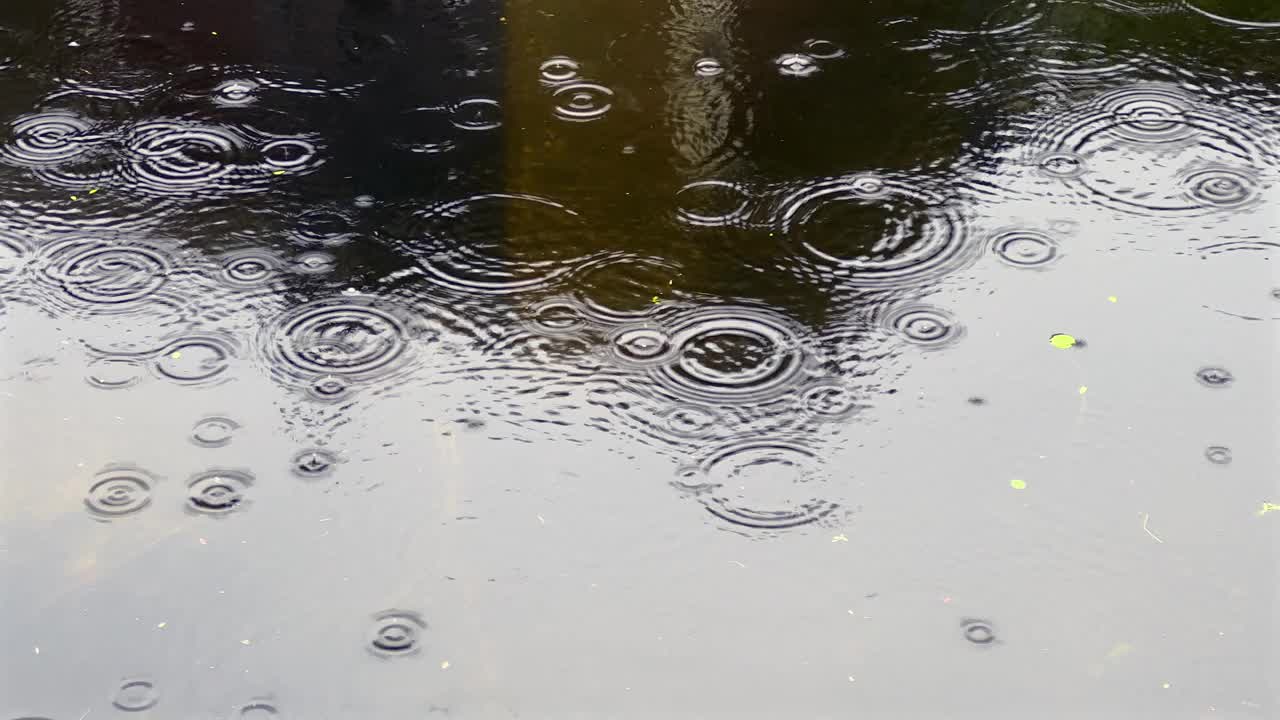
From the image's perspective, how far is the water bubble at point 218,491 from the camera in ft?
10.0

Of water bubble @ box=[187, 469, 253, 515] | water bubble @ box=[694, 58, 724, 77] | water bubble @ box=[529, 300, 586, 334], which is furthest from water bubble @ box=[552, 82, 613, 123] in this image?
water bubble @ box=[187, 469, 253, 515]

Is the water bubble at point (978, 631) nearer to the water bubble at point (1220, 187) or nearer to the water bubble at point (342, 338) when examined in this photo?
the water bubble at point (342, 338)

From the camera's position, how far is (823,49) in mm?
4730

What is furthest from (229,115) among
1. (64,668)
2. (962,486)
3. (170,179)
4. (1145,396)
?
(1145,396)

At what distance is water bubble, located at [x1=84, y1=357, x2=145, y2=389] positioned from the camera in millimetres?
3373

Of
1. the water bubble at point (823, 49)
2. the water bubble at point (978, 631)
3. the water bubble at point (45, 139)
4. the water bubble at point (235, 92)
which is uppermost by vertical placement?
the water bubble at point (823, 49)

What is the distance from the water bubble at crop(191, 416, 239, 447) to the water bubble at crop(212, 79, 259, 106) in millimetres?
1629

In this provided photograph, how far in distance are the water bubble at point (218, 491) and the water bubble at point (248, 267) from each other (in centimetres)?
76

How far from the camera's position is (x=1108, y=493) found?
3066 millimetres

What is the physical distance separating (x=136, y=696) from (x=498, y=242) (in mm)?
1694

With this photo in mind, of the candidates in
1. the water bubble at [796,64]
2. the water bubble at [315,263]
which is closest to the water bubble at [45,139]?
the water bubble at [315,263]

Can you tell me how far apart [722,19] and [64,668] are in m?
3.34

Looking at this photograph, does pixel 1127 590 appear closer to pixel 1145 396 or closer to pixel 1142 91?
pixel 1145 396

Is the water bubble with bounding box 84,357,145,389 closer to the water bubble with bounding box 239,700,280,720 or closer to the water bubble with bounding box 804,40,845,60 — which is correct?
the water bubble with bounding box 239,700,280,720
